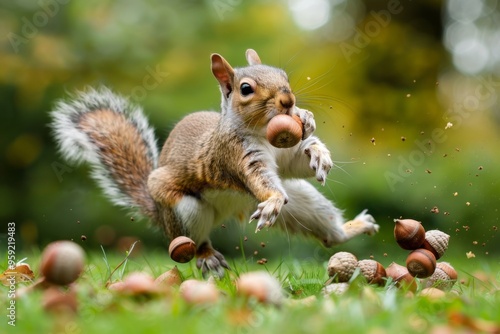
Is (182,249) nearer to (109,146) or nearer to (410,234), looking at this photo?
(410,234)

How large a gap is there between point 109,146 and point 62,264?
1.55m

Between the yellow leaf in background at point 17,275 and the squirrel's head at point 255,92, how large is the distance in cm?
83

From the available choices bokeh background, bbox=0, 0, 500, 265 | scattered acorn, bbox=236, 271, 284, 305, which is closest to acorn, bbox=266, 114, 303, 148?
scattered acorn, bbox=236, 271, 284, 305

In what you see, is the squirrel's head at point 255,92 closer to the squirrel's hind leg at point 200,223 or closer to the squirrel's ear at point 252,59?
the squirrel's ear at point 252,59

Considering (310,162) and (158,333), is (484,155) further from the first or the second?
(158,333)

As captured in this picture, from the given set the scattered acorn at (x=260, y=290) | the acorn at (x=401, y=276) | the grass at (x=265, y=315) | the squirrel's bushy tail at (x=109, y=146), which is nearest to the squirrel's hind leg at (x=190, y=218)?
the squirrel's bushy tail at (x=109, y=146)

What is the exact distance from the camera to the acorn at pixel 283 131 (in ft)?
6.73

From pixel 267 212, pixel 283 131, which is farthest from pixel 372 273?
pixel 283 131

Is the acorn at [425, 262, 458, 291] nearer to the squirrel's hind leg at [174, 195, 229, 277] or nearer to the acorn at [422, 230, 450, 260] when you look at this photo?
the acorn at [422, 230, 450, 260]

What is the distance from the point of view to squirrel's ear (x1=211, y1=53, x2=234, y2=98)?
7.78 ft

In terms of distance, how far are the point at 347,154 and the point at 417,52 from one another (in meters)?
2.50

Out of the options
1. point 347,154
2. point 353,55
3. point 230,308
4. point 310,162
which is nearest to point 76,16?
point 347,154

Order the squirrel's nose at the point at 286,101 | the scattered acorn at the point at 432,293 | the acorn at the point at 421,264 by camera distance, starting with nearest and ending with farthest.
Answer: the scattered acorn at the point at 432,293 → the acorn at the point at 421,264 → the squirrel's nose at the point at 286,101

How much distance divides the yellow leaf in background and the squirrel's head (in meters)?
0.83
